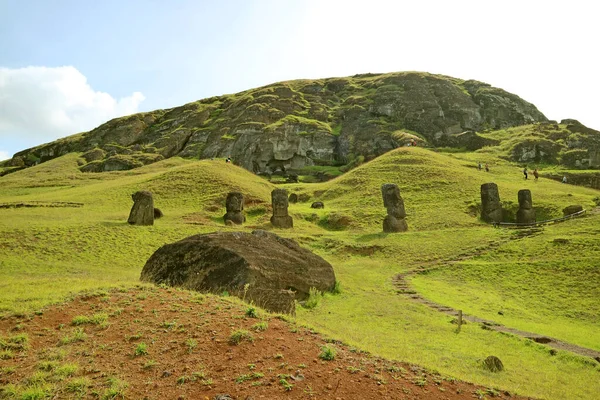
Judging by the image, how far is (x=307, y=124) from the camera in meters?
110

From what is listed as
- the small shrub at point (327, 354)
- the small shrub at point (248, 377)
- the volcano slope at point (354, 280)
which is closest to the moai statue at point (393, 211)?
the volcano slope at point (354, 280)

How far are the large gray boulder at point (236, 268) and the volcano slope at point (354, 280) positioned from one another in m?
1.44

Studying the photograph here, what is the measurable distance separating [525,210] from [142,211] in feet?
115

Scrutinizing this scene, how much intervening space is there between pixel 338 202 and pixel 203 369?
50.0m

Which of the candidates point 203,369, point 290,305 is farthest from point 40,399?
point 290,305

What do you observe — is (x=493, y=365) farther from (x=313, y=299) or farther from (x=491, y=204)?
(x=491, y=204)

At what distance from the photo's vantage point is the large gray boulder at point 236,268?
14.5 meters

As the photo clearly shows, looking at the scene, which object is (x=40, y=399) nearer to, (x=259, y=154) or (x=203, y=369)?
(x=203, y=369)

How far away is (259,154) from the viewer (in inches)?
3935

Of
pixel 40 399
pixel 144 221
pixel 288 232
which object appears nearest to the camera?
pixel 40 399

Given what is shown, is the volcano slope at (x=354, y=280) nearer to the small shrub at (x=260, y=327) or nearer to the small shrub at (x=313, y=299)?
the small shrub at (x=260, y=327)

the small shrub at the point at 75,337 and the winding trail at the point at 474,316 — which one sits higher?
the small shrub at the point at 75,337

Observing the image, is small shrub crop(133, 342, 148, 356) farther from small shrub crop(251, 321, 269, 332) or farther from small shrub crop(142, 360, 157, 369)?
small shrub crop(251, 321, 269, 332)

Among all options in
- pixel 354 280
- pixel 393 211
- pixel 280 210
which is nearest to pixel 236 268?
pixel 354 280
